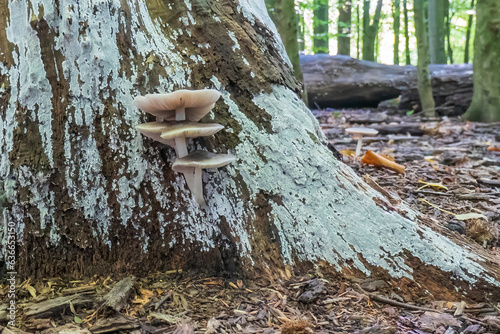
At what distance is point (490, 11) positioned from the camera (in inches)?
311

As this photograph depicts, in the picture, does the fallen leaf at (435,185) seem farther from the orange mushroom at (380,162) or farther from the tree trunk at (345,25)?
the tree trunk at (345,25)

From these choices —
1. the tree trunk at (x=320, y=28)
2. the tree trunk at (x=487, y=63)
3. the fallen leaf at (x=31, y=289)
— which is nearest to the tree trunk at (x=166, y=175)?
the fallen leaf at (x=31, y=289)

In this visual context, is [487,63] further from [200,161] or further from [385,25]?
[385,25]

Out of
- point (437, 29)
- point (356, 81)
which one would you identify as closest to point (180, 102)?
point (356, 81)

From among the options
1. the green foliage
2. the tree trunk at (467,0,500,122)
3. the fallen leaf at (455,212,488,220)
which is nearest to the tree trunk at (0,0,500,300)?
the fallen leaf at (455,212,488,220)

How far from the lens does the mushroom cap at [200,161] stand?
5.67ft

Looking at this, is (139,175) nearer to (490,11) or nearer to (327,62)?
(490,11)

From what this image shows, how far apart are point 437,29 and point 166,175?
15330mm

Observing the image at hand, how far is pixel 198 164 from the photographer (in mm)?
1719

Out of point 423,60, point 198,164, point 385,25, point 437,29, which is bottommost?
point 198,164

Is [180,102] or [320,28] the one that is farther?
[320,28]

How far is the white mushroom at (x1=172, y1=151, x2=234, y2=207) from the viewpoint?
1.73 m

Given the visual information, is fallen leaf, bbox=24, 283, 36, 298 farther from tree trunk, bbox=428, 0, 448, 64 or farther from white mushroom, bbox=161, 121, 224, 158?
tree trunk, bbox=428, 0, 448, 64

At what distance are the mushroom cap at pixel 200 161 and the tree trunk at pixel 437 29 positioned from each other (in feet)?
49.2
